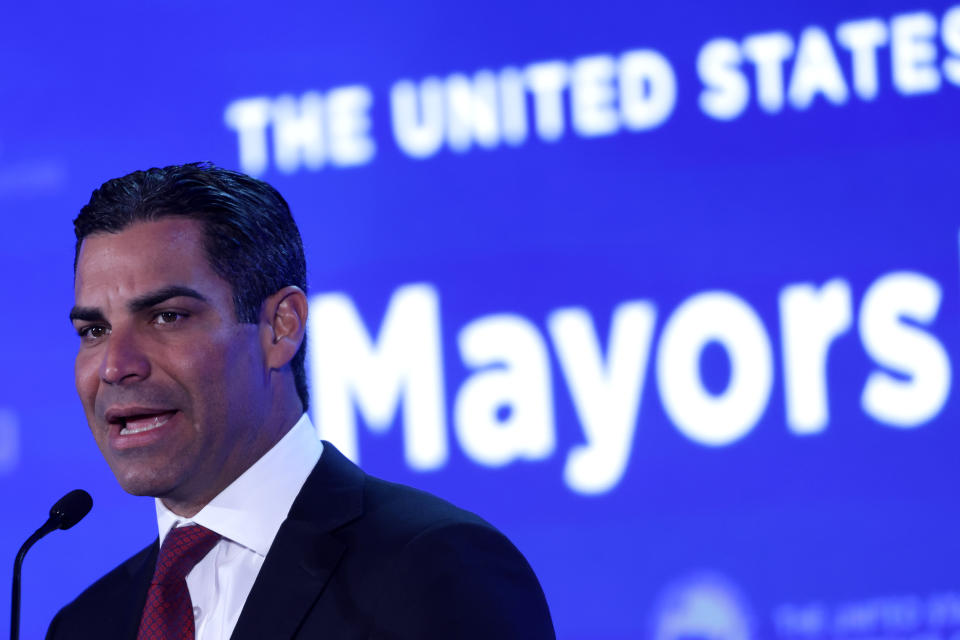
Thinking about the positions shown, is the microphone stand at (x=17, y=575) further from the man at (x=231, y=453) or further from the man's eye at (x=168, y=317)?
the man's eye at (x=168, y=317)

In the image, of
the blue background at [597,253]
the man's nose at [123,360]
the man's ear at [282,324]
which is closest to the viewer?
the man's nose at [123,360]

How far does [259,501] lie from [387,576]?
0.24m

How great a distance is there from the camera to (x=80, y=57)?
3.33m

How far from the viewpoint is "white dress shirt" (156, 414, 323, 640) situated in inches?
62.6

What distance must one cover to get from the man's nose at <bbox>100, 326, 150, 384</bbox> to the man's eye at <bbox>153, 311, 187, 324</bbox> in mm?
36

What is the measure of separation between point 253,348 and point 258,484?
18 cm

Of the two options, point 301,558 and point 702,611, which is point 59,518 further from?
point 702,611

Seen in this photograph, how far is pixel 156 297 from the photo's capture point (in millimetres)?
1562

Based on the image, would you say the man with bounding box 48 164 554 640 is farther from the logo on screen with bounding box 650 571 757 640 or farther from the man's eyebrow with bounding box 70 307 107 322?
the logo on screen with bounding box 650 571 757 640

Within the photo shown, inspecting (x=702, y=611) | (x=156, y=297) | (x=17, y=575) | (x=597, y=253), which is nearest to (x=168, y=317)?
(x=156, y=297)

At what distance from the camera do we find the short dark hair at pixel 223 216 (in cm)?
164

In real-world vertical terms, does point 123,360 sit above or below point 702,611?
above

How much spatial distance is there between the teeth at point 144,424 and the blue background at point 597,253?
4.32ft

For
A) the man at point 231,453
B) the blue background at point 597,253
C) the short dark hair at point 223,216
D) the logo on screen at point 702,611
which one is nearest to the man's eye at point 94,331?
the man at point 231,453
